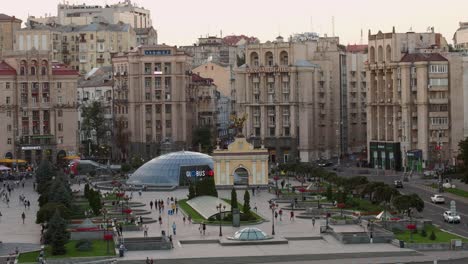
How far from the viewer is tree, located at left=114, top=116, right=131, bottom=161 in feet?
513

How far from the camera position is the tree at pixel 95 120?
526 ft

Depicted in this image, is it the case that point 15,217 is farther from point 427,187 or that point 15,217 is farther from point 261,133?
point 261,133

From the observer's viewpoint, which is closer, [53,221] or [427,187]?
[53,221]

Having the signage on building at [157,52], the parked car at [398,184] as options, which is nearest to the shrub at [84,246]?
the parked car at [398,184]

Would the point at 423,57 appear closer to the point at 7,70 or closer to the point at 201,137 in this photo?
the point at 201,137

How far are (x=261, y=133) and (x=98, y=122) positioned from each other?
2125cm

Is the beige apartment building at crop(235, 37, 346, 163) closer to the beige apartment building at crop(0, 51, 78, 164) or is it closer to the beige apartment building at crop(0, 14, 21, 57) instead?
the beige apartment building at crop(0, 51, 78, 164)

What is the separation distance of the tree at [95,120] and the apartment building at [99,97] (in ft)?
1.33

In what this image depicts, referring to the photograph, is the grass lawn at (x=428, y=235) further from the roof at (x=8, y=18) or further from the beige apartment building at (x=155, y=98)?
the roof at (x=8, y=18)

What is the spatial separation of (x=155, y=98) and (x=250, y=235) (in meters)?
80.5

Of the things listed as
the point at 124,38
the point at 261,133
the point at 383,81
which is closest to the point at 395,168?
the point at 383,81

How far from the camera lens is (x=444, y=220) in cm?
8625

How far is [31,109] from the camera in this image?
145 m

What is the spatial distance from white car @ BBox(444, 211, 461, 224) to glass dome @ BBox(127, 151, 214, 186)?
38779 mm
